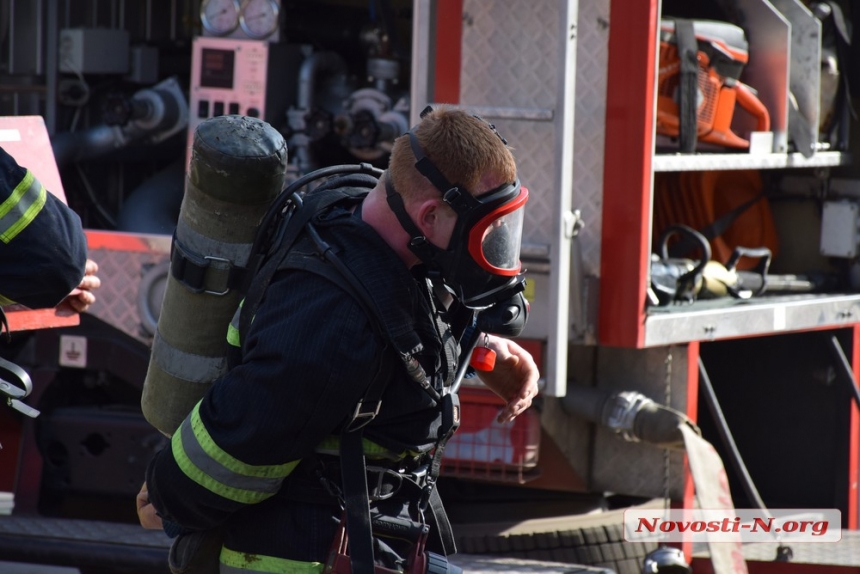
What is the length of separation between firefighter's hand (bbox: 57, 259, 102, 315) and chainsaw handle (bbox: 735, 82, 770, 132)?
2263mm

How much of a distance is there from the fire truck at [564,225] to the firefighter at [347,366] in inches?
51.0

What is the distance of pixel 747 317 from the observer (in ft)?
13.2

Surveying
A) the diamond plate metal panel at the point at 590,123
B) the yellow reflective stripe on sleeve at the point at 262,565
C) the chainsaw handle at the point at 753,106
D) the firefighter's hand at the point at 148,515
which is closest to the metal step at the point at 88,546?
the diamond plate metal panel at the point at 590,123

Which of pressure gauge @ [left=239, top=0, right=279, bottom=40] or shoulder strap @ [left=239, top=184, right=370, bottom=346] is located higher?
pressure gauge @ [left=239, top=0, right=279, bottom=40]

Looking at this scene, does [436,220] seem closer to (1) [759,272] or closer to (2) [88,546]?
(2) [88,546]

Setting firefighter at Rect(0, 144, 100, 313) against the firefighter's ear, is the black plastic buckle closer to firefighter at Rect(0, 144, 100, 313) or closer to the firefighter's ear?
the firefighter's ear

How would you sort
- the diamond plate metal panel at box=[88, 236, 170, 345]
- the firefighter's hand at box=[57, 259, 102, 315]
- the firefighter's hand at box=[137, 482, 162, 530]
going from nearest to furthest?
1. the firefighter's hand at box=[137, 482, 162, 530]
2. the firefighter's hand at box=[57, 259, 102, 315]
3. the diamond plate metal panel at box=[88, 236, 170, 345]

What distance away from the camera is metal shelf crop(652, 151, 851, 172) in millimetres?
3750

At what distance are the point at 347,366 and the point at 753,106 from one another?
2.68 m

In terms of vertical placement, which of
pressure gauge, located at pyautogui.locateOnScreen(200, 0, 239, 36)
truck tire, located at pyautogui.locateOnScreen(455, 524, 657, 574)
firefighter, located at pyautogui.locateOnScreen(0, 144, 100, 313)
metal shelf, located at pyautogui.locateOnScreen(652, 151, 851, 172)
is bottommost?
truck tire, located at pyautogui.locateOnScreen(455, 524, 657, 574)

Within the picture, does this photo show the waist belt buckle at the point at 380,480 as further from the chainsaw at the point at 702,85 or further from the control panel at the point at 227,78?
the control panel at the point at 227,78

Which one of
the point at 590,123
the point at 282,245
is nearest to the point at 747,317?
the point at 590,123

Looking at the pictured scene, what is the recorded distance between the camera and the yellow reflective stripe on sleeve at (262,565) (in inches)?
82.7

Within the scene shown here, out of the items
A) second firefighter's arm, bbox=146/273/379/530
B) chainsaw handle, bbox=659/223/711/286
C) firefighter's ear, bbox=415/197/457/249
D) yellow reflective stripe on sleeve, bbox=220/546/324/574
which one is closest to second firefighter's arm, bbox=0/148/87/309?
second firefighter's arm, bbox=146/273/379/530
